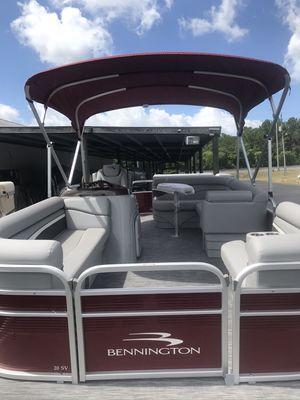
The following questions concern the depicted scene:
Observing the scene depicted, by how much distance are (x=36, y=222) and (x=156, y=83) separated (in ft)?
7.09

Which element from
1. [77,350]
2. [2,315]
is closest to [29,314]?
[2,315]

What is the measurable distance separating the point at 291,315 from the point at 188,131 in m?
8.34

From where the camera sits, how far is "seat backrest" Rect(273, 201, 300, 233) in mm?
3193

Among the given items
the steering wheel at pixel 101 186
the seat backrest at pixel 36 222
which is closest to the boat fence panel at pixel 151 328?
the seat backrest at pixel 36 222

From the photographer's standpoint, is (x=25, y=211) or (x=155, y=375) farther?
(x=25, y=211)

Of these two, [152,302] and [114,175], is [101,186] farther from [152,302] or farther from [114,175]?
[114,175]

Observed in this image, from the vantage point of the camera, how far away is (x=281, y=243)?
6.85 feet

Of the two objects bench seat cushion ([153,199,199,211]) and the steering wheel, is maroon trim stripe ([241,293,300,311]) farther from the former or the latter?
bench seat cushion ([153,199,199,211])

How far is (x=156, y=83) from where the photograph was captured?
176 inches

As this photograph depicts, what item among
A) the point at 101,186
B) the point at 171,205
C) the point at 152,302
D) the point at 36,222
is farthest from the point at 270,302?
the point at 171,205

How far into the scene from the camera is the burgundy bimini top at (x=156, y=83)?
11.3 ft

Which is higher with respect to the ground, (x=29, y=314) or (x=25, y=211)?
(x=25, y=211)

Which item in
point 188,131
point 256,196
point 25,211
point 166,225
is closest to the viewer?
point 25,211

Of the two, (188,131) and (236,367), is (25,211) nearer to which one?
(236,367)
